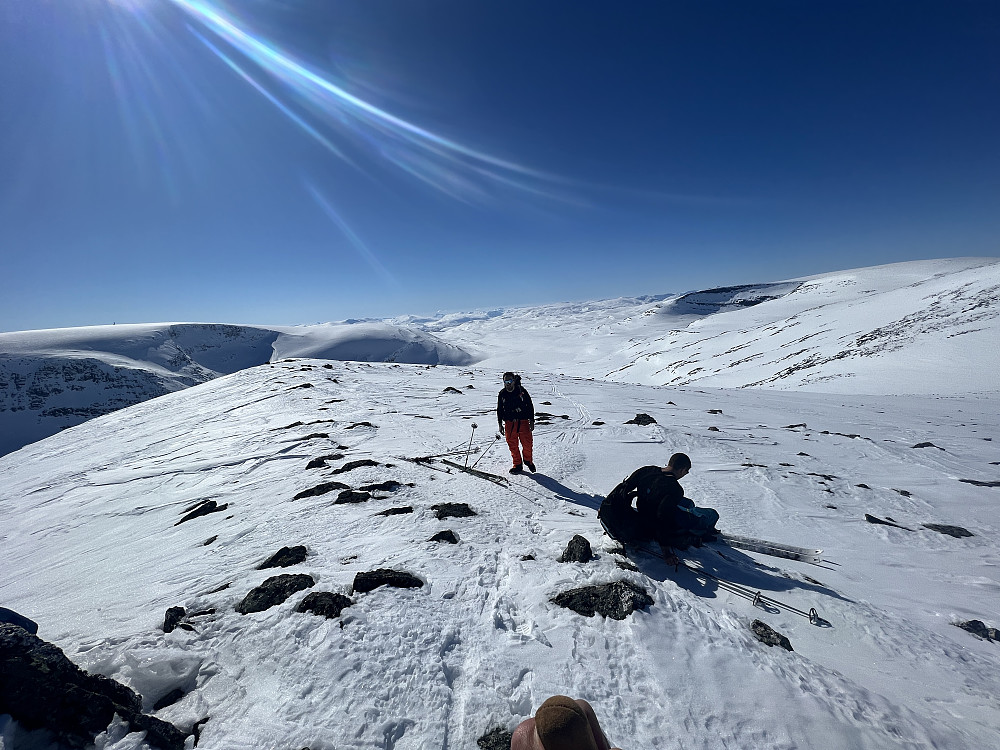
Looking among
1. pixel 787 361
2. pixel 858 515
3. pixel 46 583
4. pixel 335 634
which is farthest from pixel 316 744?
pixel 787 361

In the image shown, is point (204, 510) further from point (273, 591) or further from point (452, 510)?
point (452, 510)

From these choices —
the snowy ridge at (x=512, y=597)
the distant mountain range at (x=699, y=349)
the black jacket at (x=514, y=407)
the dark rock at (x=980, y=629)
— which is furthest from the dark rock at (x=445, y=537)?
the distant mountain range at (x=699, y=349)

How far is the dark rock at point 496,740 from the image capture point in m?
2.95

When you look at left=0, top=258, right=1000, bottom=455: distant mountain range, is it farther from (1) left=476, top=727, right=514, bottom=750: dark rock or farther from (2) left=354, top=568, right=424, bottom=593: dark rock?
(1) left=476, top=727, right=514, bottom=750: dark rock

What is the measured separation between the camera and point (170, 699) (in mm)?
3326

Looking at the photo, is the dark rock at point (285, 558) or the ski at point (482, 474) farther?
the ski at point (482, 474)

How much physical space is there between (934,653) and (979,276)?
213 feet

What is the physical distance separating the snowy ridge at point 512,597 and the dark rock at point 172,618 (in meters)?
0.17

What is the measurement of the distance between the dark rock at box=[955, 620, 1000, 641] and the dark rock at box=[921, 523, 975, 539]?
3.43 metres

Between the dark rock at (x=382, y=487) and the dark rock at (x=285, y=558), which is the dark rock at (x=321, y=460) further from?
the dark rock at (x=285, y=558)

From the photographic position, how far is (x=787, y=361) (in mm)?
38062

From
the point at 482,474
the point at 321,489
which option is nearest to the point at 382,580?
the point at 321,489

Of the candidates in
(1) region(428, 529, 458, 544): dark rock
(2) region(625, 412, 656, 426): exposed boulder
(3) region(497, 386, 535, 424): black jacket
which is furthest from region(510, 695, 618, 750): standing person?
(2) region(625, 412, 656, 426): exposed boulder

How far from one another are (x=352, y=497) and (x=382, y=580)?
3.42m
